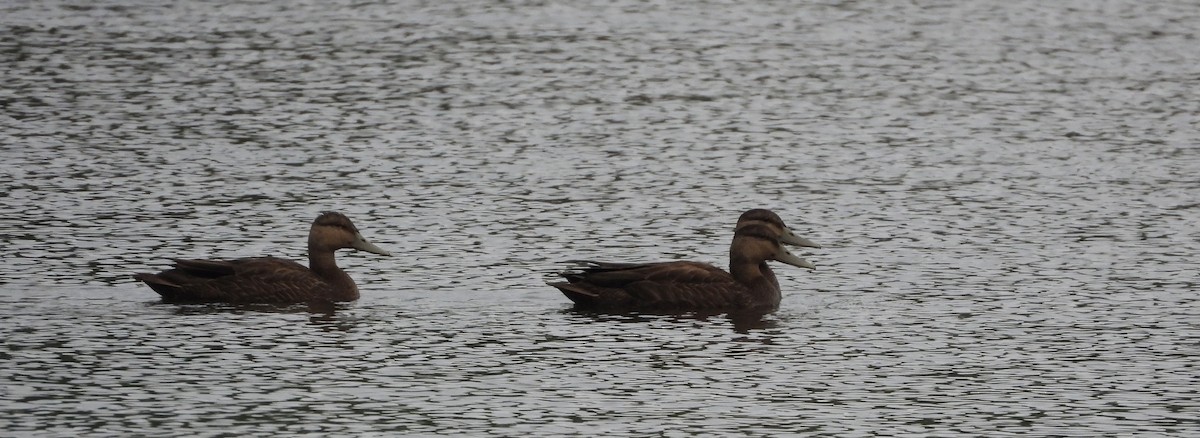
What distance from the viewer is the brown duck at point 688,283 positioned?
17.5 m

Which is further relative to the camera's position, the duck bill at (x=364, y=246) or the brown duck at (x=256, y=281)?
the duck bill at (x=364, y=246)

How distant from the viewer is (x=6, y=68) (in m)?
33.0

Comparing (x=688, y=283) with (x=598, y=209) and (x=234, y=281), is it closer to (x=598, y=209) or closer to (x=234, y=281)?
(x=234, y=281)

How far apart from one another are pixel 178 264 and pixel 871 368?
566cm

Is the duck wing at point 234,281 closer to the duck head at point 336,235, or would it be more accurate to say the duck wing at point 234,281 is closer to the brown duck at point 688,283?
the duck head at point 336,235

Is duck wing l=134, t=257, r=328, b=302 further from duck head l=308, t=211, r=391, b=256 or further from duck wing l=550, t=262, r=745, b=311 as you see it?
duck wing l=550, t=262, r=745, b=311

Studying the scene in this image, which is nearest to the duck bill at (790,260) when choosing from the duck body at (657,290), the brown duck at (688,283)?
the brown duck at (688,283)

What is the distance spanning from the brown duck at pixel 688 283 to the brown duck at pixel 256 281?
1.84 m

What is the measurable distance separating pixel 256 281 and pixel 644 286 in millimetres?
3024

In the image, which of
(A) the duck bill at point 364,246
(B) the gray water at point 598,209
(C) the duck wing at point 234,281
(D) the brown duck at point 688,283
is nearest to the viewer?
(B) the gray water at point 598,209

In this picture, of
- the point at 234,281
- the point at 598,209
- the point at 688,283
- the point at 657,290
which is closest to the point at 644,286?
the point at 657,290

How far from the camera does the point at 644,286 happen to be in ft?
57.7

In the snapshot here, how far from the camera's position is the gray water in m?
14.0

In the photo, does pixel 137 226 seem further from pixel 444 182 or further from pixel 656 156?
pixel 656 156
